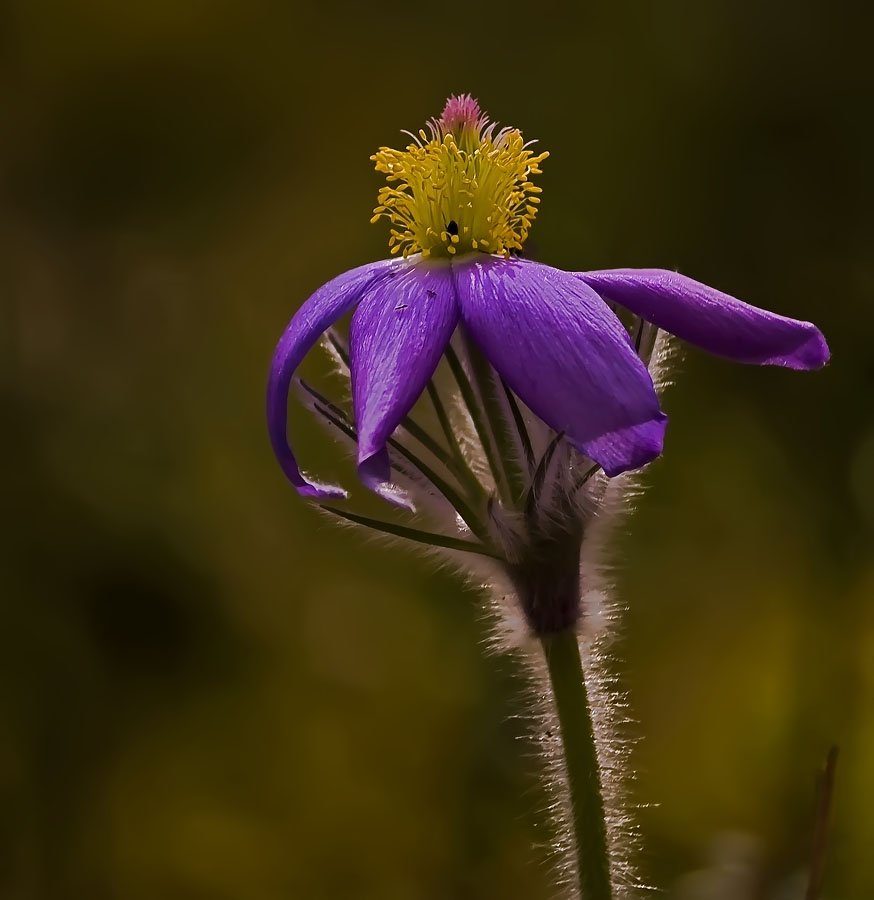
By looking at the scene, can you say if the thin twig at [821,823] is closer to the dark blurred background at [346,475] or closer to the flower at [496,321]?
the flower at [496,321]

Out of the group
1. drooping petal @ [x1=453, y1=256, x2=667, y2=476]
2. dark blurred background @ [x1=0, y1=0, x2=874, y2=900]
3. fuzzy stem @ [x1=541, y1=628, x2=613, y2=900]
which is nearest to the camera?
drooping petal @ [x1=453, y1=256, x2=667, y2=476]

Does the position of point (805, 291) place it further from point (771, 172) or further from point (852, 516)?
point (852, 516)

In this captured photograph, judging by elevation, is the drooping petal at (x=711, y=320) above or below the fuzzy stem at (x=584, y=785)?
above

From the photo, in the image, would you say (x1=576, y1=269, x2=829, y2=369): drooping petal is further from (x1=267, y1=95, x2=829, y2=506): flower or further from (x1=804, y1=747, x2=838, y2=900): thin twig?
(x1=804, y1=747, x2=838, y2=900): thin twig

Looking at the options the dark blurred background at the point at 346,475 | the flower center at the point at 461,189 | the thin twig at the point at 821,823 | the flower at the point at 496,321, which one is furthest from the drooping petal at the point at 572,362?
the dark blurred background at the point at 346,475

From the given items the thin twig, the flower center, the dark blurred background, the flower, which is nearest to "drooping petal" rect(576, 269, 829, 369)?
the flower

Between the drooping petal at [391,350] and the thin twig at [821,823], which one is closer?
the drooping petal at [391,350]
